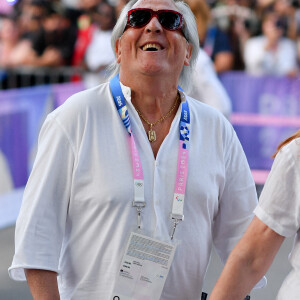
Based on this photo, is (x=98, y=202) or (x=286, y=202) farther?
(x=98, y=202)

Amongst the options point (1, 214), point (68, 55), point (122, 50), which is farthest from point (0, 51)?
point (122, 50)

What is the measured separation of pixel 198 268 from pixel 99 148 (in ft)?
1.98

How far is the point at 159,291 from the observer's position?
102 inches

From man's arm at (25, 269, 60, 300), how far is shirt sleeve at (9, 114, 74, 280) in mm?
31

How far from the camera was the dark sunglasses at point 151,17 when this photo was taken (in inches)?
109

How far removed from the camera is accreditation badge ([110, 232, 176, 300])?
8.45 feet

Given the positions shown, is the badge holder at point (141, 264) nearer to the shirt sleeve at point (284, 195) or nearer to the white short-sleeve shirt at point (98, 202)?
the white short-sleeve shirt at point (98, 202)

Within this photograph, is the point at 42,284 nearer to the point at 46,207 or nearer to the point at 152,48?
the point at 46,207

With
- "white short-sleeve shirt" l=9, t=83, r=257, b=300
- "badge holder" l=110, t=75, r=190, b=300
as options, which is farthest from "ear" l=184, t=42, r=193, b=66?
"badge holder" l=110, t=75, r=190, b=300

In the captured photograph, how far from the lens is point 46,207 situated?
260 cm

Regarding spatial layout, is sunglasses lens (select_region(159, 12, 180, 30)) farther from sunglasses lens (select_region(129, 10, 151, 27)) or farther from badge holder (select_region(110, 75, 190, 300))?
badge holder (select_region(110, 75, 190, 300))

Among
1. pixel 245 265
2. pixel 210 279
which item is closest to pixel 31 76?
pixel 210 279

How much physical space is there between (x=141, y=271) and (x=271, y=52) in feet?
25.2

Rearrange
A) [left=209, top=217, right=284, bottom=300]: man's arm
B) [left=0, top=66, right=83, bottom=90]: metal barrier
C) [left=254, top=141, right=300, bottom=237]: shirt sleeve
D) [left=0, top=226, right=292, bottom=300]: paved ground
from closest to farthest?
[left=254, top=141, right=300, bottom=237]: shirt sleeve < [left=209, top=217, right=284, bottom=300]: man's arm < [left=0, top=226, right=292, bottom=300]: paved ground < [left=0, top=66, right=83, bottom=90]: metal barrier
